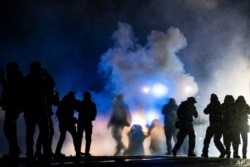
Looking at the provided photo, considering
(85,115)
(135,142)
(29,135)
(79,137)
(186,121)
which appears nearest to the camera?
(29,135)

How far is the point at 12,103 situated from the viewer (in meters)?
9.67

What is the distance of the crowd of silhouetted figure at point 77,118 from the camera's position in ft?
32.0

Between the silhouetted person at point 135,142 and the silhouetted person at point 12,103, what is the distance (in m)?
12.7

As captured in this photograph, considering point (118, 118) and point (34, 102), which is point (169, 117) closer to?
point (118, 118)

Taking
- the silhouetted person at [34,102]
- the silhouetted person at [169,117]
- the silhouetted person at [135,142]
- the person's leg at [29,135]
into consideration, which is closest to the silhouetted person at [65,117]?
the silhouetted person at [34,102]

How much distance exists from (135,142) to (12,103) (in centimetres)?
1324

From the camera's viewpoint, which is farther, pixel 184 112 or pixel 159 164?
pixel 184 112

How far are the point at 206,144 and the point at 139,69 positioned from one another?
70.7ft

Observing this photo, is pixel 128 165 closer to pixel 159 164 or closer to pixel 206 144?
pixel 159 164

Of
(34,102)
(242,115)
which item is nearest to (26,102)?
(34,102)

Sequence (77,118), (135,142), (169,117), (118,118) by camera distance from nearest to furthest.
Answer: (77,118) → (169,117) → (118,118) → (135,142)

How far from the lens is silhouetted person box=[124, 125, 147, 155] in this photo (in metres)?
22.1

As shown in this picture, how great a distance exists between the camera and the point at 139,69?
1426 inches

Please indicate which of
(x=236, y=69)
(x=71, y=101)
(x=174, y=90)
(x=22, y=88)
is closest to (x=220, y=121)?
(x=71, y=101)
